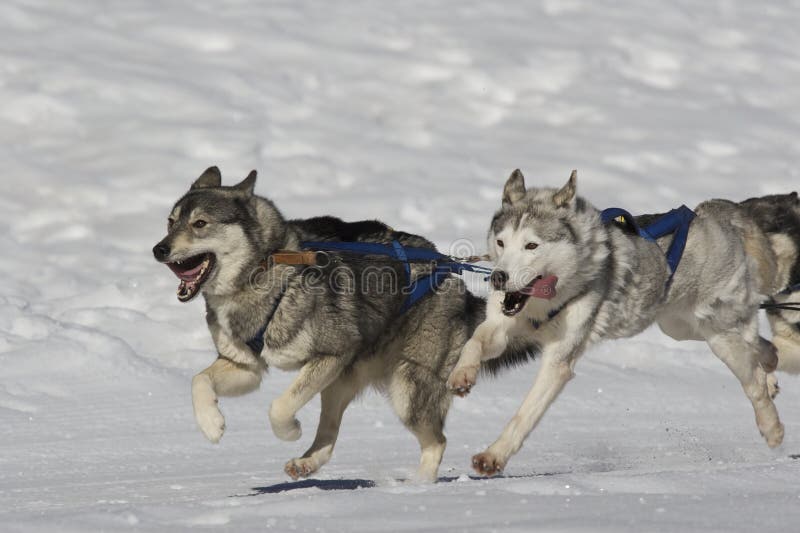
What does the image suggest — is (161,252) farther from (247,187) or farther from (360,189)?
(360,189)

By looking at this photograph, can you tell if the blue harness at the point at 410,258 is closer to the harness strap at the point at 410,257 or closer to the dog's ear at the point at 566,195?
the harness strap at the point at 410,257

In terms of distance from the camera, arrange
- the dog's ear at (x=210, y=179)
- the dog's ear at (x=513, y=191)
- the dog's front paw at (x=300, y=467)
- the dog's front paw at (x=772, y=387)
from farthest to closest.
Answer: the dog's front paw at (x=772, y=387) → the dog's ear at (x=210, y=179) → the dog's front paw at (x=300, y=467) → the dog's ear at (x=513, y=191)

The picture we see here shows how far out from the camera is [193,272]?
183 inches

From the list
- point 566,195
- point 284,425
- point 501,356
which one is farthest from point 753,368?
point 284,425

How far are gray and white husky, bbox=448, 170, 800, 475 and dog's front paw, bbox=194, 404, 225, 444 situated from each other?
0.88 meters

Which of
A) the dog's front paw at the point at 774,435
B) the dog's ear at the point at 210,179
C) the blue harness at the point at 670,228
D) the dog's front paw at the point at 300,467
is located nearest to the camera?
the dog's front paw at the point at 300,467

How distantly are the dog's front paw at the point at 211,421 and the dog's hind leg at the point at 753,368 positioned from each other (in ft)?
7.77

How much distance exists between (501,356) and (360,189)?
5525mm

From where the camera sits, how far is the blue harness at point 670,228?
16.5 feet

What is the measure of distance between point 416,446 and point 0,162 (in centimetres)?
619

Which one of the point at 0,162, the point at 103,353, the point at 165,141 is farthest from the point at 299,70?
the point at 103,353

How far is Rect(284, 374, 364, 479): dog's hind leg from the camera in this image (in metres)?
5.02

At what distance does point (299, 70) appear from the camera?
12.9 m

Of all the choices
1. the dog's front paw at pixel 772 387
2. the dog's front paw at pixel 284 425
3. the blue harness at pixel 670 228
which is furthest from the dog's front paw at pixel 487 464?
the dog's front paw at pixel 772 387
